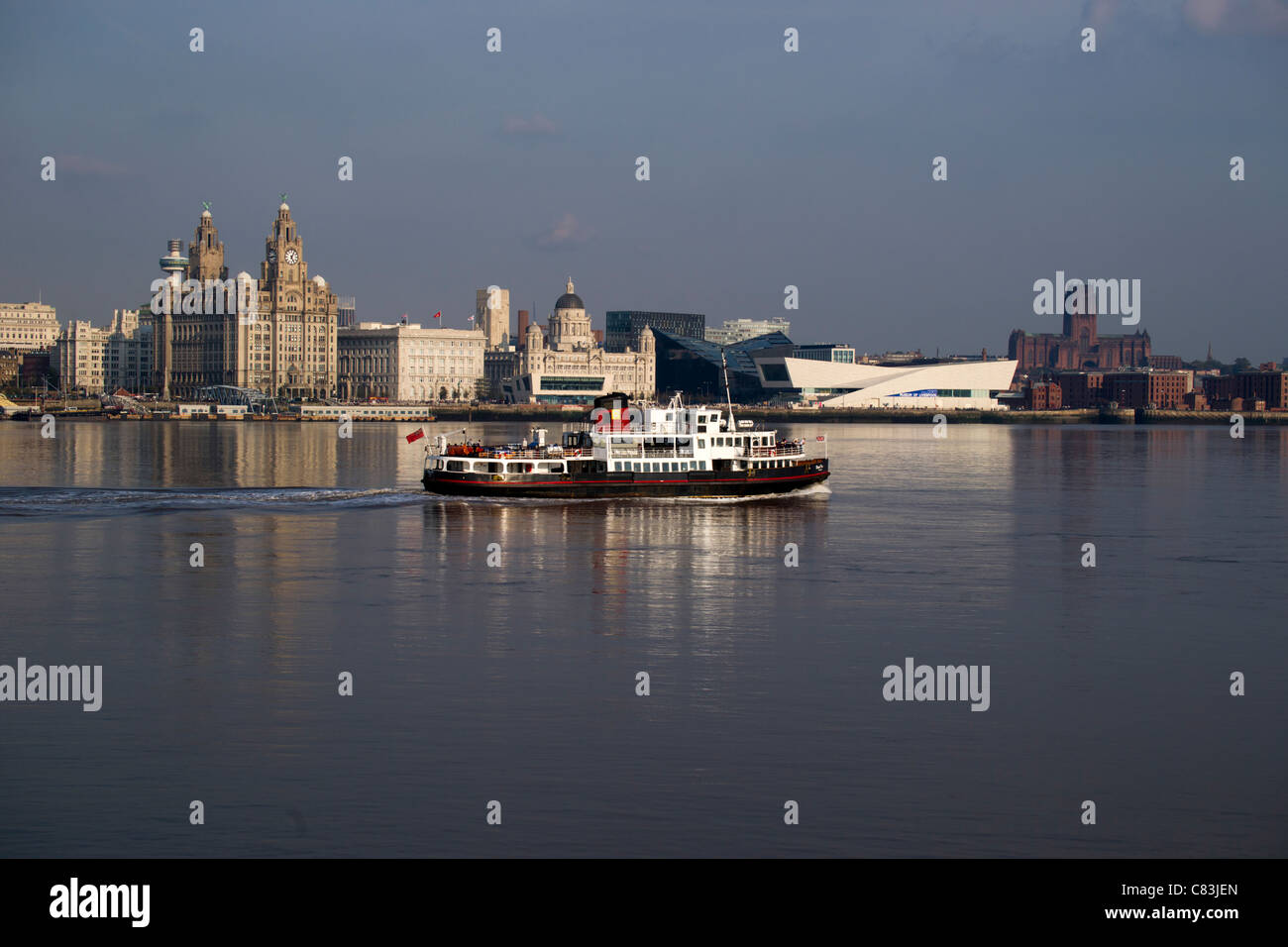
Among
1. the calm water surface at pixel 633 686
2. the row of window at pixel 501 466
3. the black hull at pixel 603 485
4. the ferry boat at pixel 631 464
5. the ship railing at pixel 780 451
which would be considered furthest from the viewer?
the ship railing at pixel 780 451

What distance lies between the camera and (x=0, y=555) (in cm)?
4081

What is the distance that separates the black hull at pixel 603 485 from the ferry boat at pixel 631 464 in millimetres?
44

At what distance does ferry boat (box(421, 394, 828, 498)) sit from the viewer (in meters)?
61.7

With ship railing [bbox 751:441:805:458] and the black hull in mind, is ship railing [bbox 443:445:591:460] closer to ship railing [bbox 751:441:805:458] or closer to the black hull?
the black hull

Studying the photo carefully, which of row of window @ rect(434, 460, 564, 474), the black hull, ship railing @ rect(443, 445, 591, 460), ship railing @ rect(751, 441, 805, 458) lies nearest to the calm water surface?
the black hull

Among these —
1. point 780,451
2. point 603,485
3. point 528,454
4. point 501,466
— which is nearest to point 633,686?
point 603,485

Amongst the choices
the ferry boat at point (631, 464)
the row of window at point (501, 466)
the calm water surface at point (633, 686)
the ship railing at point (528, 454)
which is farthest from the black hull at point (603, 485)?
the calm water surface at point (633, 686)

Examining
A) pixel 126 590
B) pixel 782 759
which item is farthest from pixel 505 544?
pixel 782 759

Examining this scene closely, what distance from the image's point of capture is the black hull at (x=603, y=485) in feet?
201

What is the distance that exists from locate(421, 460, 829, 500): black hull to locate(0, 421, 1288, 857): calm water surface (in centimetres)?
732

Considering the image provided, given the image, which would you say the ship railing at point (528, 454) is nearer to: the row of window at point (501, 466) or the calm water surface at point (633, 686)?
the row of window at point (501, 466)

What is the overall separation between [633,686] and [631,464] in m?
38.4

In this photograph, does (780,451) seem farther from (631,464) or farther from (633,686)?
(633,686)
